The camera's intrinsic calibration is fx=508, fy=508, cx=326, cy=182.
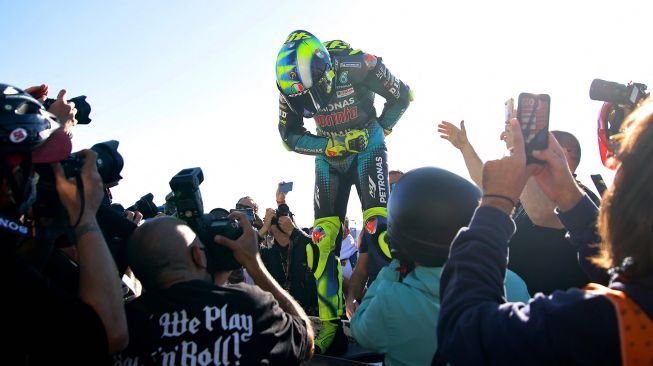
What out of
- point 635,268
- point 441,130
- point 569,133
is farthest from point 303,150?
point 635,268

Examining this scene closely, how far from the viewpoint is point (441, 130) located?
3635 mm

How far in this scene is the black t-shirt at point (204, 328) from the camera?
188cm

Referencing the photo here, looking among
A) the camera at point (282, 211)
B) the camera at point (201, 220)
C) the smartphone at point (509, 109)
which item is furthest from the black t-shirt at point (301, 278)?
the smartphone at point (509, 109)

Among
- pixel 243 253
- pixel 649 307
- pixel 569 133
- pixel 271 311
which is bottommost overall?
pixel 271 311

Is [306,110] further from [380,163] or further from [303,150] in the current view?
[380,163]

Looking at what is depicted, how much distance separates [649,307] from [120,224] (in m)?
2.01

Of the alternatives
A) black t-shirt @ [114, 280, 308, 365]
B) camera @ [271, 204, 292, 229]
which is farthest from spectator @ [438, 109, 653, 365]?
camera @ [271, 204, 292, 229]

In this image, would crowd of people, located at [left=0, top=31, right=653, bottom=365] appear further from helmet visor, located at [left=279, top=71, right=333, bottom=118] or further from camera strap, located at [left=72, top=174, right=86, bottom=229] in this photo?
helmet visor, located at [left=279, top=71, right=333, bottom=118]

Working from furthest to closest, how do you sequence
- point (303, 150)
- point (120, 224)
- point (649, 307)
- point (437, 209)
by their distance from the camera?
1. point (303, 150)
2. point (120, 224)
3. point (437, 209)
4. point (649, 307)

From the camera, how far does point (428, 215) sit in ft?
6.58

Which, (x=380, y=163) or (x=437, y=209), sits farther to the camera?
(x=380, y=163)

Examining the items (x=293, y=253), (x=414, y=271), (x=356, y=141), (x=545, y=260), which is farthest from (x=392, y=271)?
(x=293, y=253)

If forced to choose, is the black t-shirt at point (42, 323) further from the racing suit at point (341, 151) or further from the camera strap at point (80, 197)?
the racing suit at point (341, 151)

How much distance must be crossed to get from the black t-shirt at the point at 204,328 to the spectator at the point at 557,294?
86 cm
